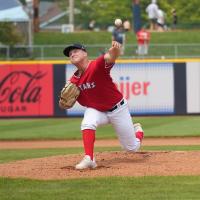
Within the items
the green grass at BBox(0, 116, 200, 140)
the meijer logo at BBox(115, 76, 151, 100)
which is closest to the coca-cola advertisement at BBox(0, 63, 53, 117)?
the green grass at BBox(0, 116, 200, 140)

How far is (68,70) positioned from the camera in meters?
21.5

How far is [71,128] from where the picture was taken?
18.1 m

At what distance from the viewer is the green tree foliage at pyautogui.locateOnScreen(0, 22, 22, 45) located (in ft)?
92.0

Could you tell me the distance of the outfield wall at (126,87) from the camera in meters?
21.1

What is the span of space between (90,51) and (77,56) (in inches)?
636

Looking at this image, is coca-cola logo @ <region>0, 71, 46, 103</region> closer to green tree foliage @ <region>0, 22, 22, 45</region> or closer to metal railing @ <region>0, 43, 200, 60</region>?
metal railing @ <region>0, 43, 200, 60</region>

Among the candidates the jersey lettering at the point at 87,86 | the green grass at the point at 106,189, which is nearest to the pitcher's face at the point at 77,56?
the jersey lettering at the point at 87,86

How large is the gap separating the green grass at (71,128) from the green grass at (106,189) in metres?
7.62

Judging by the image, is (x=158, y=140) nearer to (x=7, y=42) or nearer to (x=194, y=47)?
(x=194, y=47)

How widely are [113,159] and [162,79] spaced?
11007 millimetres

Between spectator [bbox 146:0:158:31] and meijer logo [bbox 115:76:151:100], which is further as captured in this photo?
spectator [bbox 146:0:158:31]

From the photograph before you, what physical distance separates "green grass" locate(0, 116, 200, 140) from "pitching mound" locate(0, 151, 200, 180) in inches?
209

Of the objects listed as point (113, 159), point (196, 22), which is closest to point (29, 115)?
point (113, 159)

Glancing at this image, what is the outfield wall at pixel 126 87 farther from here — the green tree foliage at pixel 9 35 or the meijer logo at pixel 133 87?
the green tree foliage at pixel 9 35
